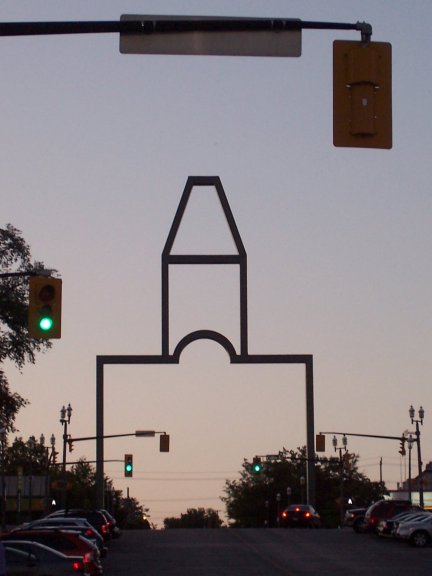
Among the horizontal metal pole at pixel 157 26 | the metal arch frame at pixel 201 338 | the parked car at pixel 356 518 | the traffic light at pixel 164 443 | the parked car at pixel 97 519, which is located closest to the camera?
the horizontal metal pole at pixel 157 26

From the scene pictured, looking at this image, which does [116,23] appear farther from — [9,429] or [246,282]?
[246,282]

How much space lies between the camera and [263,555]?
1661 inches

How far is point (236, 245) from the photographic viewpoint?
6550 centimetres

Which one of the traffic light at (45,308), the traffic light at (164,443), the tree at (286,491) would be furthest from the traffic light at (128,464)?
the tree at (286,491)

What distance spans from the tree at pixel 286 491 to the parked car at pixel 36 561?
123 meters

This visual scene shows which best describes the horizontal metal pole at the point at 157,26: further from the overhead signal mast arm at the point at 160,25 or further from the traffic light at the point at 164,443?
the traffic light at the point at 164,443

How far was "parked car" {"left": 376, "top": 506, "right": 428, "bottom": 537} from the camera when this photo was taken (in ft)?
167

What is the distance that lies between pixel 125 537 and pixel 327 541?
1011 centimetres

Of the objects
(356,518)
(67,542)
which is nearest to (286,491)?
(356,518)

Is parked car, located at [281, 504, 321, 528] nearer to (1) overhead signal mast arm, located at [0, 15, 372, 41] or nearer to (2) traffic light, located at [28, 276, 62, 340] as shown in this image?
(2) traffic light, located at [28, 276, 62, 340]

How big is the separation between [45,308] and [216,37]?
754 centimetres

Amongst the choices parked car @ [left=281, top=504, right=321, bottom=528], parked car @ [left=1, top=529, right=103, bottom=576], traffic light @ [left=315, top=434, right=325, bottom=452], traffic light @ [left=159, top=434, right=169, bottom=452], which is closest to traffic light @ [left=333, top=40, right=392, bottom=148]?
parked car @ [left=1, top=529, right=103, bottom=576]

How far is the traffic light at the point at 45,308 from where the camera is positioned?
1964 cm

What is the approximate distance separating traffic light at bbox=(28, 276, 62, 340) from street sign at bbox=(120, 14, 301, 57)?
A: 6991 millimetres
